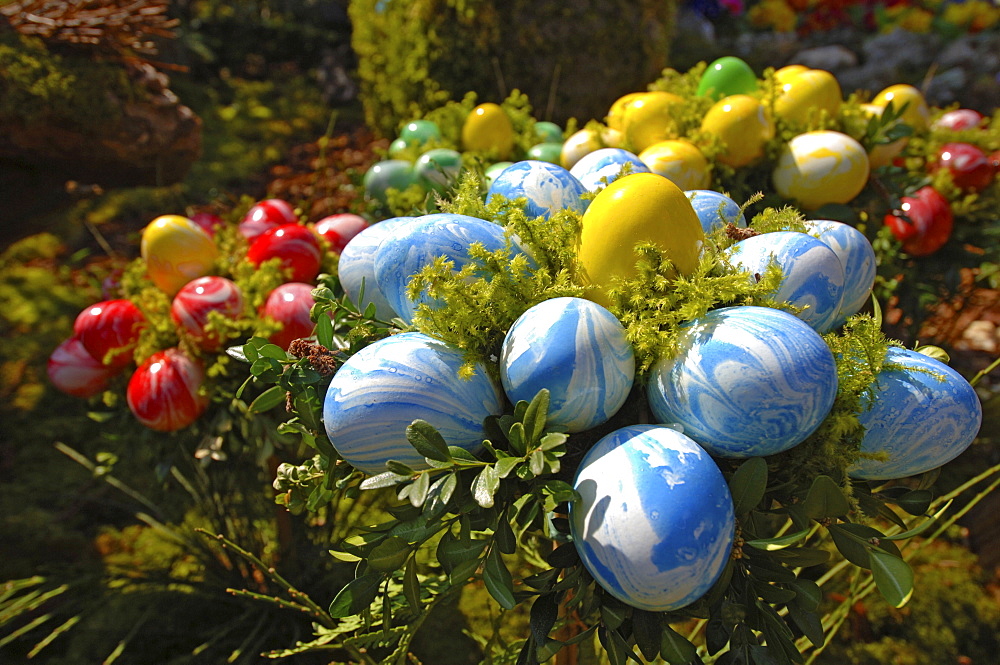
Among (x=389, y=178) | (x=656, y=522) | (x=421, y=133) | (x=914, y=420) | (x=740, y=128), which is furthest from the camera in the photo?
(x=421, y=133)

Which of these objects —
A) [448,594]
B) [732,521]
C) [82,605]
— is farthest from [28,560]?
[732,521]

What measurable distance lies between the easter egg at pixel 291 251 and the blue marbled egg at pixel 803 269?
3.21 ft

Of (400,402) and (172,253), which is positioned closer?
(400,402)

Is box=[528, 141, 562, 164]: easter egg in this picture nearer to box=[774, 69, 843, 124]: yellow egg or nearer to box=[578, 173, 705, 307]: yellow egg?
box=[774, 69, 843, 124]: yellow egg

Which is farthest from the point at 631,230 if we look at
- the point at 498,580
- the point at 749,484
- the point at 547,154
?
the point at 547,154

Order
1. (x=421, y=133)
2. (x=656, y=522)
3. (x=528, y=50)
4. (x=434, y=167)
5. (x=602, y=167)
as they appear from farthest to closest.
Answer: (x=528, y=50)
(x=421, y=133)
(x=434, y=167)
(x=602, y=167)
(x=656, y=522)

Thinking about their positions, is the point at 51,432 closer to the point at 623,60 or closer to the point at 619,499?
the point at 619,499

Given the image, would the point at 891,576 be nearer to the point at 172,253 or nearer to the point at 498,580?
the point at 498,580

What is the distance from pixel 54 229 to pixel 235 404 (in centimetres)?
280

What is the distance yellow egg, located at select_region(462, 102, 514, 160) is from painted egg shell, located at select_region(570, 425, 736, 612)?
3.80 ft

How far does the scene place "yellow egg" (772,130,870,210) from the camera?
1.31 meters

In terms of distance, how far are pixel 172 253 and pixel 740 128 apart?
1.28 m

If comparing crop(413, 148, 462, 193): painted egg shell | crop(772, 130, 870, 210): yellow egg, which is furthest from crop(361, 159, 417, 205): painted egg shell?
crop(772, 130, 870, 210): yellow egg

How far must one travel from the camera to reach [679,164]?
1.23m
